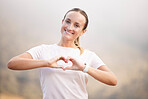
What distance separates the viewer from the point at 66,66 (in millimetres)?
1532

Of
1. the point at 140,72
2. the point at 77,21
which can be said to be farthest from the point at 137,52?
the point at 77,21

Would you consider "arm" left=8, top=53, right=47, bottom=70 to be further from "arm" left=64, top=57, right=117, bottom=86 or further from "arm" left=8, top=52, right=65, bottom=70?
"arm" left=64, top=57, right=117, bottom=86

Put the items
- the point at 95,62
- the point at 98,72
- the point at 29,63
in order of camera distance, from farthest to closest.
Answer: the point at 95,62, the point at 98,72, the point at 29,63

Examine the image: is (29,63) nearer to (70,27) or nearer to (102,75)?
(70,27)

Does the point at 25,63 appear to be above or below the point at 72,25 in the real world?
below

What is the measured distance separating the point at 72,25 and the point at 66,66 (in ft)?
1.06

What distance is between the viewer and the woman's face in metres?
1.57

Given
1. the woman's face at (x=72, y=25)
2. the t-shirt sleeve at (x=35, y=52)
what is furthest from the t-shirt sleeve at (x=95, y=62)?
the t-shirt sleeve at (x=35, y=52)

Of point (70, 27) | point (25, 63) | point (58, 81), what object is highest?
point (70, 27)

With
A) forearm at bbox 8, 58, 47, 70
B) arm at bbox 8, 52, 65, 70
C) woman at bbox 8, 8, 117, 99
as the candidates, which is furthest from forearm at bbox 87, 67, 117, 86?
forearm at bbox 8, 58, 47, 70

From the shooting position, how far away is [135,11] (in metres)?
4.68

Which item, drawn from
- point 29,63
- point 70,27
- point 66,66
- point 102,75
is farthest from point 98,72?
point 29,63

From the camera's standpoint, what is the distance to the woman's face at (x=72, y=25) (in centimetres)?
157

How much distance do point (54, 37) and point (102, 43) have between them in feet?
3.67
